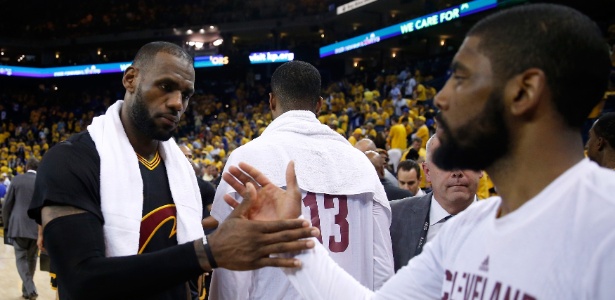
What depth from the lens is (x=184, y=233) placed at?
2307 millimetres

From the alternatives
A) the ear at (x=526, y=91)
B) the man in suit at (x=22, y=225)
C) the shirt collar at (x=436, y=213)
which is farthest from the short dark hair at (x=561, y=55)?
the man in suit at (x=22, y=225)

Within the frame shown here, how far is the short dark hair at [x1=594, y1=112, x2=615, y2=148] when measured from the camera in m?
3.66

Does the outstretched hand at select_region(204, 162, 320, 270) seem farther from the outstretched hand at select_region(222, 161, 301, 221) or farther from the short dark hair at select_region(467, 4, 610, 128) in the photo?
the short dark hair at select_region(467, 4, 610, 128)

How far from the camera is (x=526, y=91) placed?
134 cm

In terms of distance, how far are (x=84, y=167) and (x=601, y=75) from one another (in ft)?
5.55

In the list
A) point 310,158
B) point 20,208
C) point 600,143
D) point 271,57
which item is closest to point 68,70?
point 271,57

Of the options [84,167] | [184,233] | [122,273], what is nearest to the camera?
[122,273]

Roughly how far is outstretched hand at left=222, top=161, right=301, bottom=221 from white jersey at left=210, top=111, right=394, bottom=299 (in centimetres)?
61

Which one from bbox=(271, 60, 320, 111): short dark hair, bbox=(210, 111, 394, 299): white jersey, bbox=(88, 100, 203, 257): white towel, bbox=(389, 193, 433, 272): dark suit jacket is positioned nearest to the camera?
bbox=(88, 100, 203, 257): white towel

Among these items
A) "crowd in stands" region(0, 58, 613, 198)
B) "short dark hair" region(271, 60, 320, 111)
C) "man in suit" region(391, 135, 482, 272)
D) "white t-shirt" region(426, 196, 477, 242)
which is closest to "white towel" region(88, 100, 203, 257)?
"short dark hair" region(271, 60, 320, 111)

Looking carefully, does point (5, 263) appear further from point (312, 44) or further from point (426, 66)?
point (312, 44)

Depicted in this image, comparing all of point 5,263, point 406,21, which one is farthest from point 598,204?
point 406,21

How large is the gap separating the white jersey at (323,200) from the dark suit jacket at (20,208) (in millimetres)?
6607

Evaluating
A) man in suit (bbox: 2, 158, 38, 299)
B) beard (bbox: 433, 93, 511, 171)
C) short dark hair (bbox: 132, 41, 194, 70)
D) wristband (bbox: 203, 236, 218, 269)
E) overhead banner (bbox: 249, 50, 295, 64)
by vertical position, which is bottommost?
man in suit (bbox: 2, 158, 38, 299)
